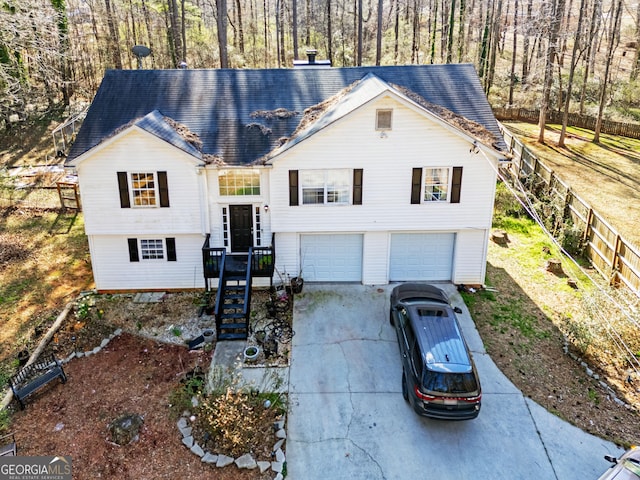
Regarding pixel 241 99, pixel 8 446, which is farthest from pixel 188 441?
pixel 241 99

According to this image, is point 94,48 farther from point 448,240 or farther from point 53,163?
point 448,240

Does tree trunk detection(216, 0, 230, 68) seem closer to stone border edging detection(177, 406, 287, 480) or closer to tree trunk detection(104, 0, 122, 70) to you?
tree trunk detection(104, 0, 122, 70)

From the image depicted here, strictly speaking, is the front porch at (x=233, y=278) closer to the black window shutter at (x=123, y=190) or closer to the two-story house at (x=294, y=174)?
the two-story house at (x=294, y=174)

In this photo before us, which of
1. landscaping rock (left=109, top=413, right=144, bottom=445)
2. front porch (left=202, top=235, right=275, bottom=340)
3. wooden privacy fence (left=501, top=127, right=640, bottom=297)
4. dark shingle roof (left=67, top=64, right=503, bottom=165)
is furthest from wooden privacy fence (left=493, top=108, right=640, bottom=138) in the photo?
landscaping rock (left=109, top=413, right=144, bottom=445)

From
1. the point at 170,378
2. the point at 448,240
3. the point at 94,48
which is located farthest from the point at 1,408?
the point at 94,48

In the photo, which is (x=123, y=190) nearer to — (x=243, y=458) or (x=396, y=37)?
(x=243, y=458)
